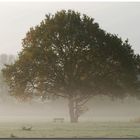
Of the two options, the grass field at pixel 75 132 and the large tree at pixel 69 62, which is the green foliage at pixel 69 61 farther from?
the grass field at pixel 75 132

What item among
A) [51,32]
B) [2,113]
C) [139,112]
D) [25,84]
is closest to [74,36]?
[51,32]

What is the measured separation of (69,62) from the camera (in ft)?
229

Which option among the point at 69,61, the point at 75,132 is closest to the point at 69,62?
the point at 69,61

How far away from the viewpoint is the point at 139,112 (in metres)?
119

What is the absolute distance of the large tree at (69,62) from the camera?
70188 millimetres

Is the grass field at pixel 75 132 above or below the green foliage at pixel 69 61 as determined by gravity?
below

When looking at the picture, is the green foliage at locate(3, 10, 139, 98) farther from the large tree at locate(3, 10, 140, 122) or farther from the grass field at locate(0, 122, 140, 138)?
the grass field at locate(0, 122, 140, 138)

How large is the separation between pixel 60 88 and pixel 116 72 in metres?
7.45

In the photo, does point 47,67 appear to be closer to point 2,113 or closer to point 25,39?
point 25,39

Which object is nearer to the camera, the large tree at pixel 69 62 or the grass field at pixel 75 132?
the grass field at pixel 75 132

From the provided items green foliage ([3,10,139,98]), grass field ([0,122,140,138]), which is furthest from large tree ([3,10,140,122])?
grass field ([0,122,140,138])

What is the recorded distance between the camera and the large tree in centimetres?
7019

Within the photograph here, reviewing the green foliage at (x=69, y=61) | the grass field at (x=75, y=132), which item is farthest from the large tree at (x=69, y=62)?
the grass field at (x=75, y=132)

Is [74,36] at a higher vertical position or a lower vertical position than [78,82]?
higher
